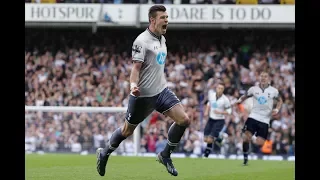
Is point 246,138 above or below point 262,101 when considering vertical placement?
below

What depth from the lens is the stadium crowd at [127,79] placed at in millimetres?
20969

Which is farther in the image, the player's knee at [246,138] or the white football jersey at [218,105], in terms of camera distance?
the white football jersey at [218,105]

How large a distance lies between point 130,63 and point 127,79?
2231 millimetres

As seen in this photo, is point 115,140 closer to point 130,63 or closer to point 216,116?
point 216,116

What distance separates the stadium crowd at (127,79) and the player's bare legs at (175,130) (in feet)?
35.7

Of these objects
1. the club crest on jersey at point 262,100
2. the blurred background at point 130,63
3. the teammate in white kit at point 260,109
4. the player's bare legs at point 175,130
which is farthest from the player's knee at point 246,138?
the player's bare legs at point 175,130

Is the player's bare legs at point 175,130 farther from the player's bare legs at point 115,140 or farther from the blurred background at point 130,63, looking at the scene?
the blurred background at point 130,63

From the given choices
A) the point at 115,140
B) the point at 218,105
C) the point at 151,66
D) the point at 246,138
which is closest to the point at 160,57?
the point at 151,66

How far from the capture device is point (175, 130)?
32.2 feet

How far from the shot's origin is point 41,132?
68.5ft

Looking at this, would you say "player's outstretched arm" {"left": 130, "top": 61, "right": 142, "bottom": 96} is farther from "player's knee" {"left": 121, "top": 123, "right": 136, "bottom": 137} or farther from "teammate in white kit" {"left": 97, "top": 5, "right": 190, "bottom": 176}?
"player's knee" {"left": 121, "top": 123, "right": 136, "bottom": 137}

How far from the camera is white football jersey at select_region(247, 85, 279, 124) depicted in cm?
1638

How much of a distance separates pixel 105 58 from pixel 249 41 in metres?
6.12
